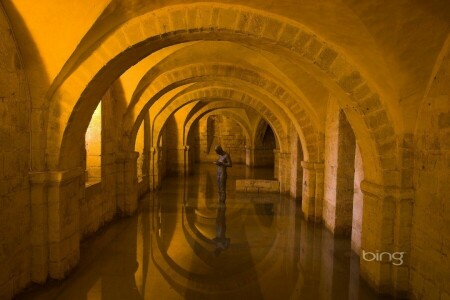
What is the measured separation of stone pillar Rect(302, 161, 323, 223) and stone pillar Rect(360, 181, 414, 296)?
331cm

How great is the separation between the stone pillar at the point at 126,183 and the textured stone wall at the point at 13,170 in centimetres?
369

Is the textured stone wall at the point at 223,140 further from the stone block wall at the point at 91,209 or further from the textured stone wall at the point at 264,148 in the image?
the stone block wall at the point at 91,209

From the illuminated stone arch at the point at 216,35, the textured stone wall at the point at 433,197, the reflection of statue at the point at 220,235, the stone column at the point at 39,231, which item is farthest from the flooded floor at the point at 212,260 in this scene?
the illuminated stone arch at the point at 216,35

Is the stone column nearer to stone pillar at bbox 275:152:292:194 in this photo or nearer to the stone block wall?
the stone block wall

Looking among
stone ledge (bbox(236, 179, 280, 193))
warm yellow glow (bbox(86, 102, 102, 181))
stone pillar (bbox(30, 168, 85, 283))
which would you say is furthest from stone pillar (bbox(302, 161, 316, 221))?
stone pillar (bbox(30, 168, 85, 283))

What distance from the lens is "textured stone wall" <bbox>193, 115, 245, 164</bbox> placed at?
917 inches

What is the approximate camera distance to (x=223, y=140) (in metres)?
23.5

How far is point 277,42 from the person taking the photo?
431 centimetres

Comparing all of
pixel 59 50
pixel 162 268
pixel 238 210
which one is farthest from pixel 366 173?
pixel 238 210

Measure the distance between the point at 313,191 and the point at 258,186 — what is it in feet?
13.8

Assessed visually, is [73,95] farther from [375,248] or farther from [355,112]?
[375,248]

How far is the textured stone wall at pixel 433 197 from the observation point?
3.53 m

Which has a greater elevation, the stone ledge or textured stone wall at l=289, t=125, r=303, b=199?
textured stone wall at l=289, t=125, r=303, b=199

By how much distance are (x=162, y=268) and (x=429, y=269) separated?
3.32 metres
